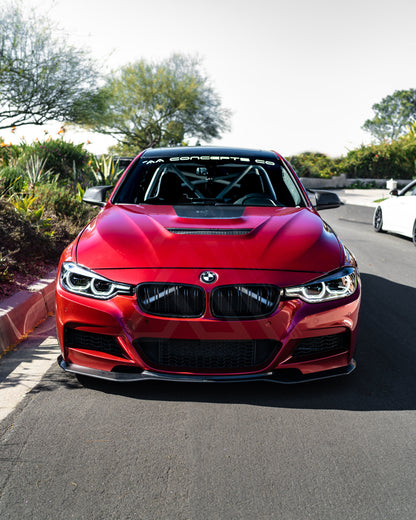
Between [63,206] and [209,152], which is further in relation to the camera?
[63,206]

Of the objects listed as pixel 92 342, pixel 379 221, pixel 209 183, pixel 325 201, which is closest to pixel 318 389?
pixel 92 342

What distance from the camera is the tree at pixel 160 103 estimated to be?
55.8 metres

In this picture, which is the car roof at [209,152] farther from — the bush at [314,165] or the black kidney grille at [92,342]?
the bush at [314,165]

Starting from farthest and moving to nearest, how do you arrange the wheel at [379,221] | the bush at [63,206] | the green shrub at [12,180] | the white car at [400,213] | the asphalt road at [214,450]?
the wheel at [379,221] < the white car at [400,213] < the green shrub at [12,180] < the bush at [63,206] < the asphalt road at [214,450]

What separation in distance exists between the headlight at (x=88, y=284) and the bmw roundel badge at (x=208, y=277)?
417 mm

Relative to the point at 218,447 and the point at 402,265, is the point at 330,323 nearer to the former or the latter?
the point at 218,447

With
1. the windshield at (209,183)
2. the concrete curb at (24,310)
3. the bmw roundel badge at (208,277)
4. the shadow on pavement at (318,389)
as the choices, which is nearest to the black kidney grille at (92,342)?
the shadow on pavement at (318,389)

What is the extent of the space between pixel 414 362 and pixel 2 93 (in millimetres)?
26113

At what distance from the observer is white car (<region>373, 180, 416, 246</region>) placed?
12.7 m

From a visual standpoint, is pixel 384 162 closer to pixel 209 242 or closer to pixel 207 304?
pixel 209 242

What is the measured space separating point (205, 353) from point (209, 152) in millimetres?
2693

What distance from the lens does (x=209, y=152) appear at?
18.8 ft

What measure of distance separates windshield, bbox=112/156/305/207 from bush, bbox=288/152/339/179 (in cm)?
3907

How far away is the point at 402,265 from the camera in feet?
31.3
